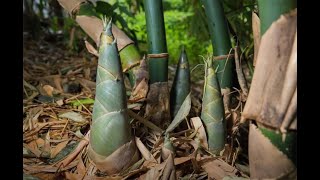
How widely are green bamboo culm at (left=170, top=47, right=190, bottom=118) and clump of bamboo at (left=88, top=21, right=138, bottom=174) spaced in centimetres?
30

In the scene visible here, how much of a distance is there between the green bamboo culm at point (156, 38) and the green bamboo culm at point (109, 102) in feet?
0.86

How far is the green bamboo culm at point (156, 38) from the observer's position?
112 centimetres

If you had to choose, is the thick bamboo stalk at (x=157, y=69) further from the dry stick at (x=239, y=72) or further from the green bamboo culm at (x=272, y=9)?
the green bamboo culm at (x=272, y=9)

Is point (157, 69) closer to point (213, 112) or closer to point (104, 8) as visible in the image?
point (213, 112)

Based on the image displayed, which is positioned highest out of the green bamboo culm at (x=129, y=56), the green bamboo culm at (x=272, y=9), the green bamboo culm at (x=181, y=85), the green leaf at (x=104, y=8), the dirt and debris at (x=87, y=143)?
the green leaf at (x=104, y=8)

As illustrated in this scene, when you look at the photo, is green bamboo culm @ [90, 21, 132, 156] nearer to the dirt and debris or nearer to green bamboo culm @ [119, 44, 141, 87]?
the dirt and debris

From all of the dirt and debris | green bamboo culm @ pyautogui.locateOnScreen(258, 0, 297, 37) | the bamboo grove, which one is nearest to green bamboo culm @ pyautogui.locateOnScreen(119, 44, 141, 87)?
the bamboo grove

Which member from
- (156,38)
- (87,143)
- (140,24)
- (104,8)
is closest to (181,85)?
(156,38)

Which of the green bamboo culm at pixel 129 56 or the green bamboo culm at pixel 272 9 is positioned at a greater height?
the green bamboo culm at pixel 272 9

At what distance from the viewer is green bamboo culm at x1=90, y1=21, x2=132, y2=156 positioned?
871mm

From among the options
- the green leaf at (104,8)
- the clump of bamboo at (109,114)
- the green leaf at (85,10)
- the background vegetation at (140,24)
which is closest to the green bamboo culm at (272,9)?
the clump of bamboo at (109,114)

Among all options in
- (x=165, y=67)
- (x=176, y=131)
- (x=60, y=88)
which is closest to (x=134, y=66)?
(x=165, y=67)
